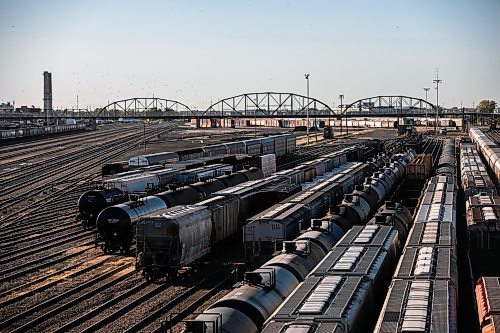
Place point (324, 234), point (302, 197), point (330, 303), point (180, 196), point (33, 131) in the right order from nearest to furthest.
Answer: point (330, 303), point (324, 234), point (302, 197), point (180, 196), point (33, 131)

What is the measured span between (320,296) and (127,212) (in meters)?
19.6

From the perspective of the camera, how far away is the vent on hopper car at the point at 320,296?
57.2 ft

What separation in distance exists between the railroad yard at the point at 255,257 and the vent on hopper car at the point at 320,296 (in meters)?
0.07

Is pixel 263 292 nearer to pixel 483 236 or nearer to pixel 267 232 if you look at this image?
pixel 267 232

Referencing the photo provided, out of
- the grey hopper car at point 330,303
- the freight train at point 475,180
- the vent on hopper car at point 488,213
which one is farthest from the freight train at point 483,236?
the grey hopper car at point 330,303

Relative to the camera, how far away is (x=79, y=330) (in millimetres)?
25281

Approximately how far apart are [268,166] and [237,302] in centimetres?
5086

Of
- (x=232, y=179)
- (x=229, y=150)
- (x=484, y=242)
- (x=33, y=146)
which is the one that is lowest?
(x=484, y=242)

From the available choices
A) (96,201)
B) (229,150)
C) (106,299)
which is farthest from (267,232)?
(229,150)

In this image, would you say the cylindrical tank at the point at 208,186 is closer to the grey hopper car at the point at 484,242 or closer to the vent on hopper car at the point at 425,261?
the grey hopper car at the point at 484,242

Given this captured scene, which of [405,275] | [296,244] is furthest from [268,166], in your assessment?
[405,275]

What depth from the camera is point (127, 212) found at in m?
36.2

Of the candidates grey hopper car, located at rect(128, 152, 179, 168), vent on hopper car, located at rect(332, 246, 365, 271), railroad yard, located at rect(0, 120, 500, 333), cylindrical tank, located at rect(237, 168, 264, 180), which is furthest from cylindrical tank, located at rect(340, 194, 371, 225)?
grey hopper car, located at rect(128, 152, 179, 168)

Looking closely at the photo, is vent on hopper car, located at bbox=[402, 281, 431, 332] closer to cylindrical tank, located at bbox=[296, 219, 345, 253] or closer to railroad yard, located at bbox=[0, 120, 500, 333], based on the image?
railroad yard, located at bbox=[0, 120, 500, 333]
